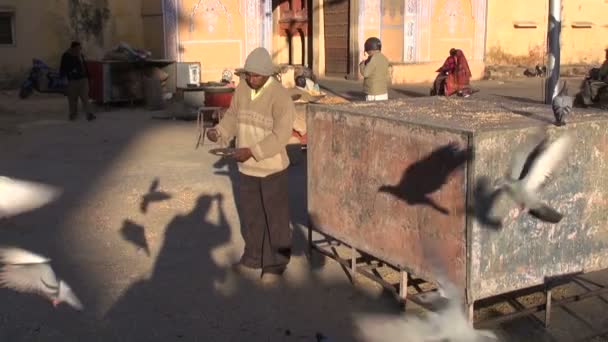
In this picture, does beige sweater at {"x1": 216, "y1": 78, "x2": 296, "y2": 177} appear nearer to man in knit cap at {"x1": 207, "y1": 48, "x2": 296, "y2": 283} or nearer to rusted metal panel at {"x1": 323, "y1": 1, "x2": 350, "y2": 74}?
man in knit cap at {"x1": 207, "y1": 48, "x2": 296, "y2": 283}

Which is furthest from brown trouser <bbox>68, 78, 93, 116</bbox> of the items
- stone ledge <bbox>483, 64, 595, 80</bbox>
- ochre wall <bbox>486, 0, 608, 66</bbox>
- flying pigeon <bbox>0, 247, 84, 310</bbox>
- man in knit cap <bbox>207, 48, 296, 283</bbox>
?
ochre wall <bbox>486, 0, 608, 66</bbox>

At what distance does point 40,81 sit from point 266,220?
1401cm

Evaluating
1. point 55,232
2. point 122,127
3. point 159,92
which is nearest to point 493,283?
point 55,232

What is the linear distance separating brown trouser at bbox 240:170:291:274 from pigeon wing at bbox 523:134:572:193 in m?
Answer: 1.66

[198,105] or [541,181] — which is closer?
[541,181]

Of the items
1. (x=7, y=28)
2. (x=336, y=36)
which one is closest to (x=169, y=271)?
(x=7, y=28)

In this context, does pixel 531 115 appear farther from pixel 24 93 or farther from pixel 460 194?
pixel 24 93

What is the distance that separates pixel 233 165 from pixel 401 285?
15.9 ft

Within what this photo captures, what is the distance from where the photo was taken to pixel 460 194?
11.9 feet

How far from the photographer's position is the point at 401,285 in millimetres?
4246

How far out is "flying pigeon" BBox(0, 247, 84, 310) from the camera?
437cm

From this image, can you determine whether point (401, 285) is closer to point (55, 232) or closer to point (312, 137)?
point (312, 137)

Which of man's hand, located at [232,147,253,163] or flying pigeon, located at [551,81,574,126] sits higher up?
flying pigeon, located at [551,81,574,126]

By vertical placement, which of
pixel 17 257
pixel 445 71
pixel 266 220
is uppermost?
pixel 445 71
